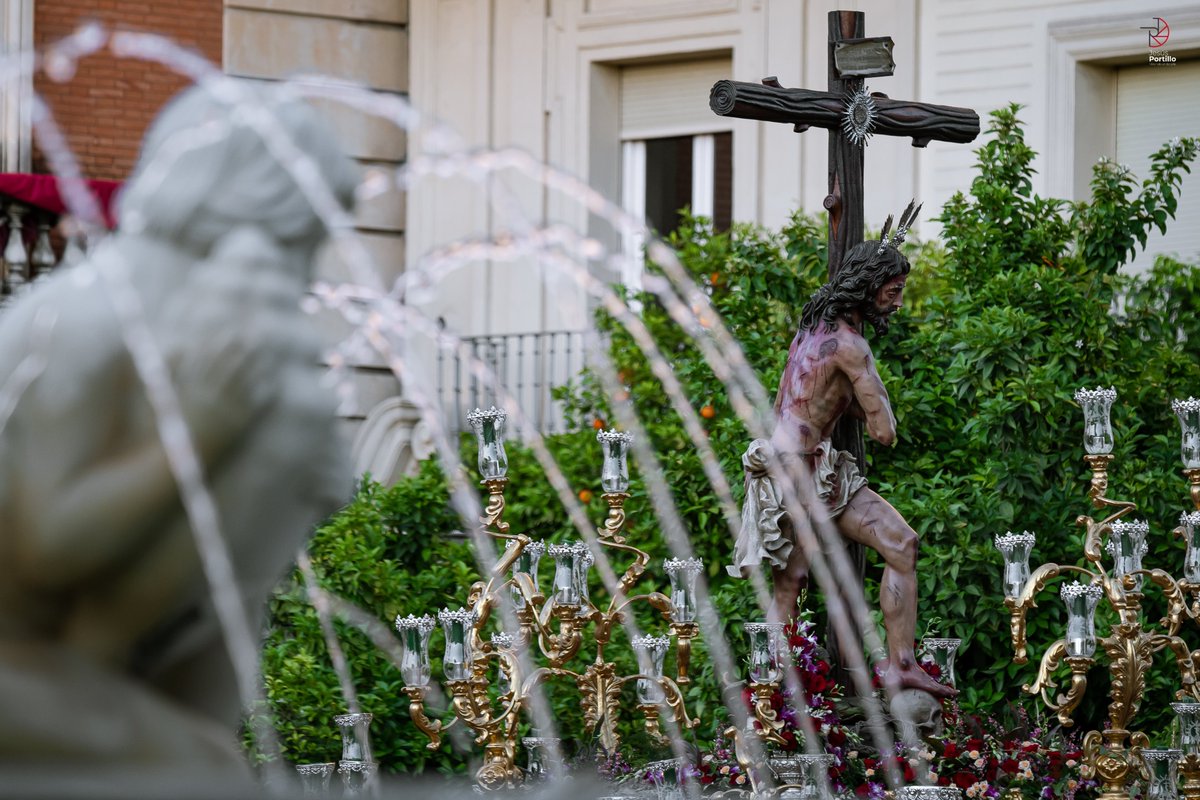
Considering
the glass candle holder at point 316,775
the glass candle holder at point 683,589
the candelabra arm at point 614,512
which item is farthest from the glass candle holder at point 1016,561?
the glass candle holder at point 316,775

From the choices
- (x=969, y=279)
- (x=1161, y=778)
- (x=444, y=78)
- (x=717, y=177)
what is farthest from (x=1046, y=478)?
(x=444, y=78)

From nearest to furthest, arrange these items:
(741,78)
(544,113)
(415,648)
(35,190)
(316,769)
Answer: (316,769) < (415,648) < (35,190) < (741,78) < (544,113)

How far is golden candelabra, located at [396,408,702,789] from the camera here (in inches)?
302

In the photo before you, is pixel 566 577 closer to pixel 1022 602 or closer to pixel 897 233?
pixel 1022 602

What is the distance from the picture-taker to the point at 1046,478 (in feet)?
37.9

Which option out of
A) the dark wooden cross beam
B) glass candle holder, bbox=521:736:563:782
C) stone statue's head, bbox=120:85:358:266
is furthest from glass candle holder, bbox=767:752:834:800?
stone statue's head, bbox=120:85:358:266

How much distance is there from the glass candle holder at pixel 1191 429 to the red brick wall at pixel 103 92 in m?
9.68

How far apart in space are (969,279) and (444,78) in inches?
232

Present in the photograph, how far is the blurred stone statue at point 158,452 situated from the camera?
11.1 feet

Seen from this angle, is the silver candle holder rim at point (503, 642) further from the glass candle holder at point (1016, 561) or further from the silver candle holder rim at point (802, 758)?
the glass candle holder at point (1016, 561)

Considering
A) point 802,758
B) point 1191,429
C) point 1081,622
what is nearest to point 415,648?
point 802,758

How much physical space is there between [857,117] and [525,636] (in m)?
2.53

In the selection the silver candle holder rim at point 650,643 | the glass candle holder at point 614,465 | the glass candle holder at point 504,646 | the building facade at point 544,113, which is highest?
the building facade at point 544,113

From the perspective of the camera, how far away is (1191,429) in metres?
8.50
